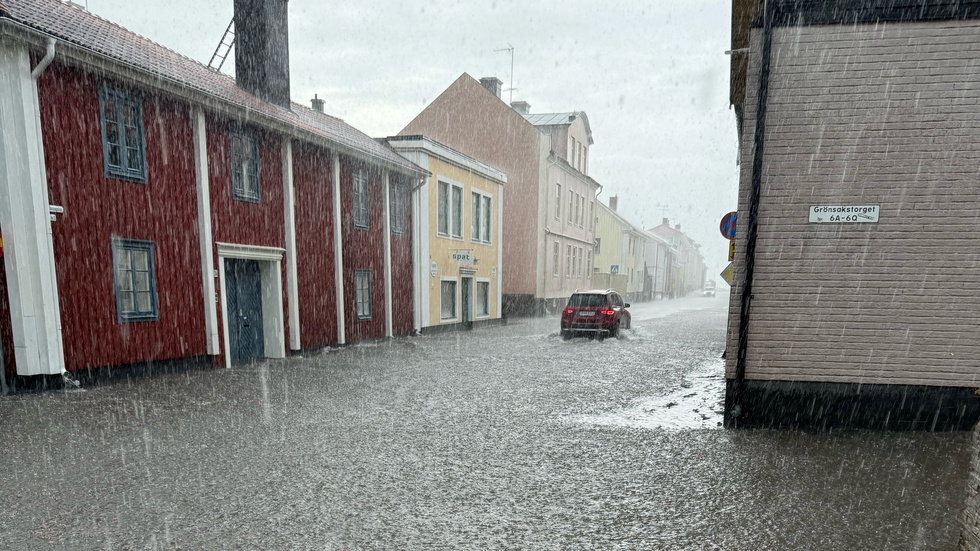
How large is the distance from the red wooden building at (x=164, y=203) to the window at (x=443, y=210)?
13.4ft

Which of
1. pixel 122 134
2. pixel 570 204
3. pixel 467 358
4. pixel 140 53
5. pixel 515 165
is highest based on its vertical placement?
pixel 515 165

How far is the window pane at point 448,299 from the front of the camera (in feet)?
69.4

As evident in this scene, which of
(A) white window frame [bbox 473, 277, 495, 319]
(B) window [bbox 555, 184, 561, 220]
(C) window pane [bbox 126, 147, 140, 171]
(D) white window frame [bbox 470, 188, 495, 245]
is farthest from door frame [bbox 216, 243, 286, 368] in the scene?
(B) window [bbox 555, 184, 561, 220]

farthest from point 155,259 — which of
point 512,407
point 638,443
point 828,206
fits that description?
point 828,206

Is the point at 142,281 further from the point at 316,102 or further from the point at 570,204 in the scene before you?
the point at 570,204

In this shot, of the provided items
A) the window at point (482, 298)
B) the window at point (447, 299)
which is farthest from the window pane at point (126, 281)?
the window at point (482, 298)

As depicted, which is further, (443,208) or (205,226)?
(443,208)

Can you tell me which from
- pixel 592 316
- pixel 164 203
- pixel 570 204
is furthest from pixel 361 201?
pixel 570 204

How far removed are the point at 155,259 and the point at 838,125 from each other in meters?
11.0

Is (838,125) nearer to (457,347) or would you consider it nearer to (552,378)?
(552,378)

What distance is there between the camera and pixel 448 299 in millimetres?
21500

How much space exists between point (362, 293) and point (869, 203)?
1277 cm

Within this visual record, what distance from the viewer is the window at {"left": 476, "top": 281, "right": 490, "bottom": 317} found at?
78.1 feet

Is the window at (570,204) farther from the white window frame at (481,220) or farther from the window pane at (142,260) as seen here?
the window pane at (142,260)
